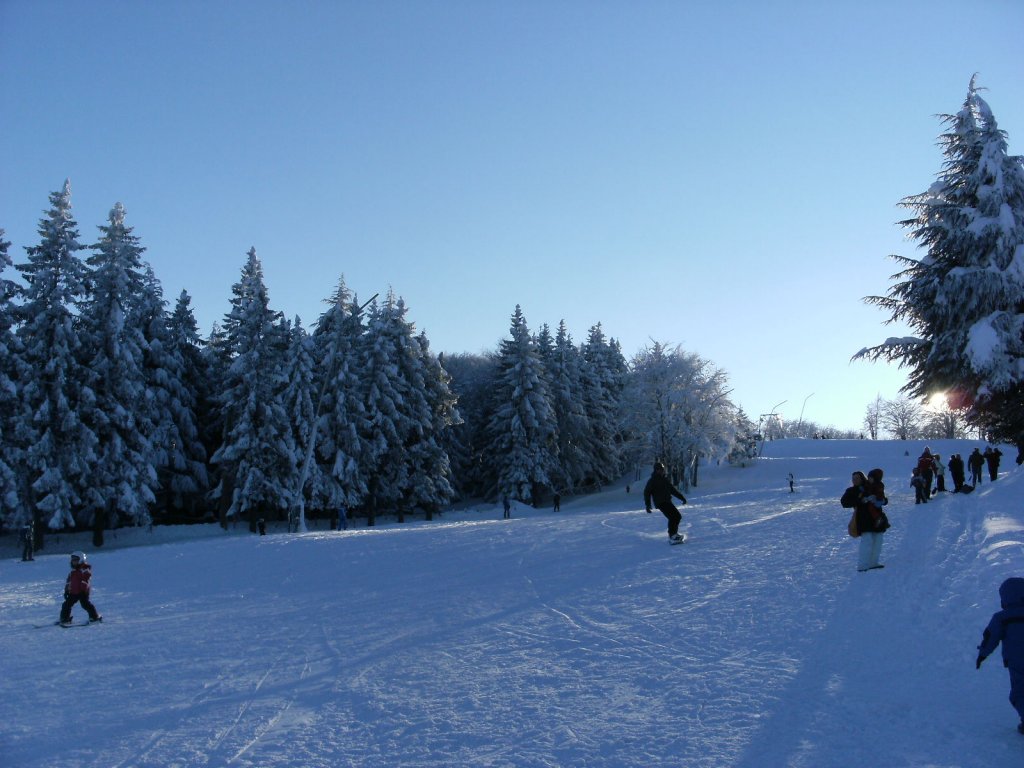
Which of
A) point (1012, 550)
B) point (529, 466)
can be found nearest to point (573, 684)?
point (1012, 550)

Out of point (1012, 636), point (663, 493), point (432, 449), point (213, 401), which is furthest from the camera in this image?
point (432, 449)

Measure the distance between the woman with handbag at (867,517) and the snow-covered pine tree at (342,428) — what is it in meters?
34.0

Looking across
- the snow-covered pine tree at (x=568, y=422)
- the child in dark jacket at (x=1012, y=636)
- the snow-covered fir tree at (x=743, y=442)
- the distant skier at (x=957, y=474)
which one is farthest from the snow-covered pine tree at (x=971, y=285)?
the snow-covered fir tree at (x=743, y=442)

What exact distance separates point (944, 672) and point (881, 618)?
2317 millimetres

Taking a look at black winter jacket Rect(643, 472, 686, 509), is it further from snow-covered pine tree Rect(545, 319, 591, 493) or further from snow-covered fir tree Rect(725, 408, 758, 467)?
snow-covered fir tree Rect(725, 408, 758, 467)

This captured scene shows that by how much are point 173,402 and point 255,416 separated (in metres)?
→ 5.53

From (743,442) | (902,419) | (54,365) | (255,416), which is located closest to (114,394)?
(54,365)

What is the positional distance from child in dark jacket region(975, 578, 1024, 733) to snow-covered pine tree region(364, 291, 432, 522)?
41457 millimetres

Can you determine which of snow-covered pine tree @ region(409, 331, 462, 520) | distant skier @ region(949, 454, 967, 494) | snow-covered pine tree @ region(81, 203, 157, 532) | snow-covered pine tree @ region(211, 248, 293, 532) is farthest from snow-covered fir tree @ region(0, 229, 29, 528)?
distant skier @ region(949, 454, 967, 494)

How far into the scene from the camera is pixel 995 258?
79.8 feet

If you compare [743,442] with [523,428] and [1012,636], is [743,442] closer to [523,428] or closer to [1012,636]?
[523,428]

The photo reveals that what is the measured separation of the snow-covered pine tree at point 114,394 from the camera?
36.0 metres

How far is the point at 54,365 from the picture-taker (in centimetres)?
3384

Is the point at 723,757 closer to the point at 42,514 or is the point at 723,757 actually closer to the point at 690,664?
the point at 690,664
